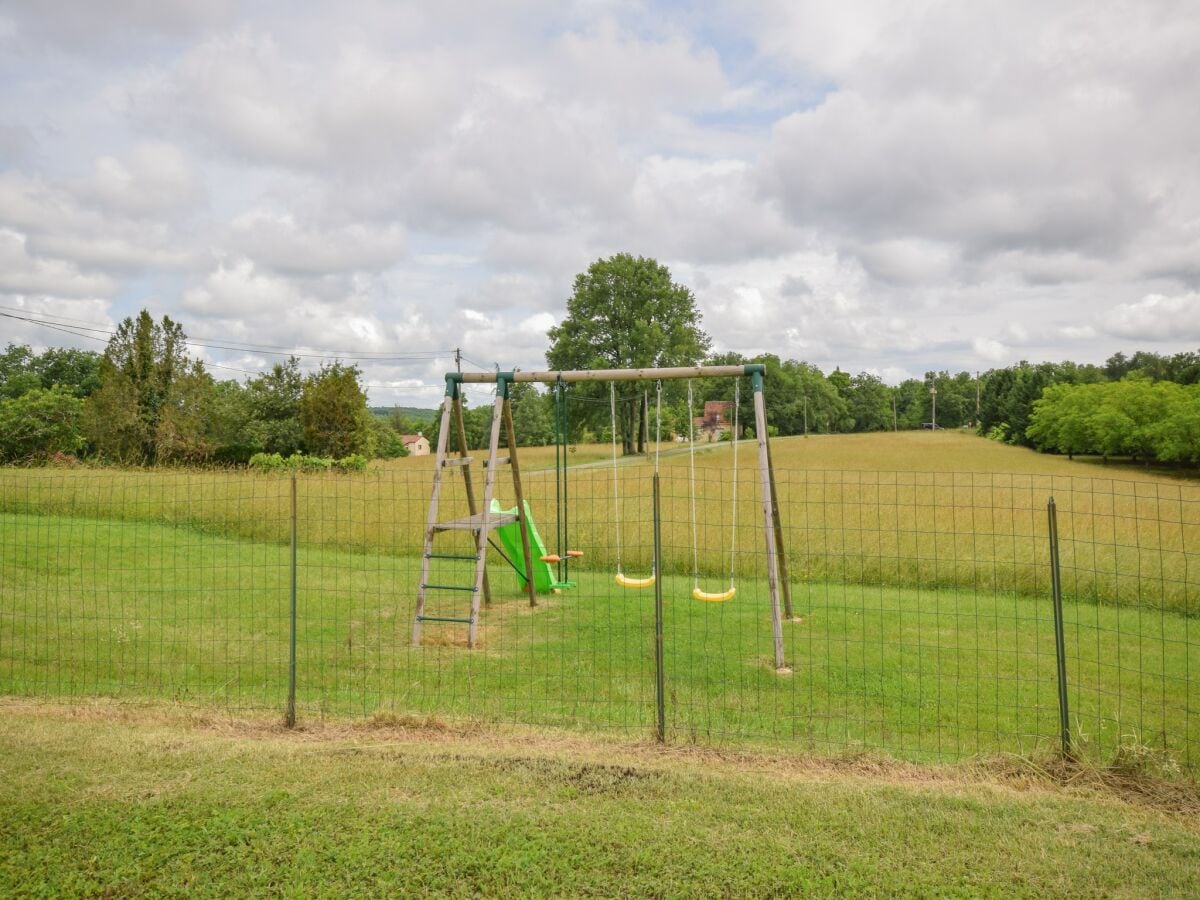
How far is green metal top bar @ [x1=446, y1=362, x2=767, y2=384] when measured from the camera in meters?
8.00

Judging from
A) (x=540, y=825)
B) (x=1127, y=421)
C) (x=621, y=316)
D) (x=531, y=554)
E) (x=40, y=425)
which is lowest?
(x=540, y=825)

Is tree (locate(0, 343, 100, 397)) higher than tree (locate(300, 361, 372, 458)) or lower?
higher

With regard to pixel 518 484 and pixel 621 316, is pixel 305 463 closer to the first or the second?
pixel 621 316

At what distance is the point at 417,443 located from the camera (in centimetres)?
10694

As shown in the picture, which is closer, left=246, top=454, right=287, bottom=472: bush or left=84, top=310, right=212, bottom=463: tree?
left=246, top=454, right=287, bottom=472: bush

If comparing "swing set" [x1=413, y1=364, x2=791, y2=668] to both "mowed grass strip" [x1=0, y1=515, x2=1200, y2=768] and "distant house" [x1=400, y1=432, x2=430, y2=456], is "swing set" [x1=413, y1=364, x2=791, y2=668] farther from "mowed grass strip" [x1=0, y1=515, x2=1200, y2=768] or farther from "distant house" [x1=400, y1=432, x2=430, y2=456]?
"distant house" [x1=400, y1=432, x2=430, y2=456]

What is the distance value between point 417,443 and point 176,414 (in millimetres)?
72137

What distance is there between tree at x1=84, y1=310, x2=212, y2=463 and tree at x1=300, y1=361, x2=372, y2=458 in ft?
15.1

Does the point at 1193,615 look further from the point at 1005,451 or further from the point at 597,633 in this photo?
the point at 1005,451

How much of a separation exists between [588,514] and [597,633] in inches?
308

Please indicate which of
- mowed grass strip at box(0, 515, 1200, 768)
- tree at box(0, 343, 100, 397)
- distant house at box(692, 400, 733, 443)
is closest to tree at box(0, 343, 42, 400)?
tree at box(0, 343, 100, 397)

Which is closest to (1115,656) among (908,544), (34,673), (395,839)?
(908,544)

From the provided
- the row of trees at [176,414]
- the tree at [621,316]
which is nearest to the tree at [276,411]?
the row of trees at [176,414]

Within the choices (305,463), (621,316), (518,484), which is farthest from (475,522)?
(621,316)
